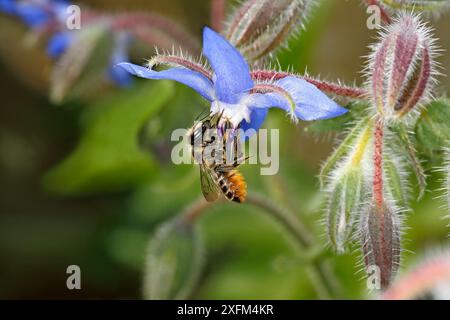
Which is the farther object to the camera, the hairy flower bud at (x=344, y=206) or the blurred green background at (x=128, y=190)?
the blurred green background at (x=128, y=190)

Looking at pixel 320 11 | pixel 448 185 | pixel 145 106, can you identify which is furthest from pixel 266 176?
pixel 448 185

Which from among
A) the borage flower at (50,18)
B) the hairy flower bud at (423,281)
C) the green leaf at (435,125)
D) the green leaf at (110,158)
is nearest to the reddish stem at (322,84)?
the green leaf at (435,125)

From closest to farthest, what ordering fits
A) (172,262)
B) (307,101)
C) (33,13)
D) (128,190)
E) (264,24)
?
(307,101)
(264,24)
(172,262)
(33,13)
(128,190)

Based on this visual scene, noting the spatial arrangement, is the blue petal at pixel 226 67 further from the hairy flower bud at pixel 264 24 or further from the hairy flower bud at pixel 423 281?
the hairy flower bud at pixel 423 281

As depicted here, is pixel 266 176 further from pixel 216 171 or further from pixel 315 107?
pixel 315 107

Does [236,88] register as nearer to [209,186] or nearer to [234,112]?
[234,112]

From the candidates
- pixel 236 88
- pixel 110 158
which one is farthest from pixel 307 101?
pixel 110 158

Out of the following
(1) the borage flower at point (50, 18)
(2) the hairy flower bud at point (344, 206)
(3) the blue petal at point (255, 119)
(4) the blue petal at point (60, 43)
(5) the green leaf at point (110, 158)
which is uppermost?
(1) the borage flower at point (50, 18)
